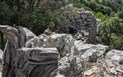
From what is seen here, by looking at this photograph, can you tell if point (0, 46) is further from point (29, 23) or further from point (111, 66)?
point (111, 66)

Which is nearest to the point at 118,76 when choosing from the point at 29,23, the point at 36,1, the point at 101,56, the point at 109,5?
the point at 101,56

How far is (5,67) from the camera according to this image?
8.81 m

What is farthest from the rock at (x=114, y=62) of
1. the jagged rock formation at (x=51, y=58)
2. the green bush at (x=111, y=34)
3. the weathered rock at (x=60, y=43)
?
the green bush at (x=111, y=34)

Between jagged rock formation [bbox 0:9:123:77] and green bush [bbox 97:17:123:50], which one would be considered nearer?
jagged rock formation [bbox 0:9:123:77]

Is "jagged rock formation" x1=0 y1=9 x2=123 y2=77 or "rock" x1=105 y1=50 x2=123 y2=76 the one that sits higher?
"jagged rock formation" x1=0 y1=9 x2=123 y2=77

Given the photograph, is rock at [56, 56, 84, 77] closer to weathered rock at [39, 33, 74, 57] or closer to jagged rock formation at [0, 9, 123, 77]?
jagged rock formation at [0, 9, 123, 77]

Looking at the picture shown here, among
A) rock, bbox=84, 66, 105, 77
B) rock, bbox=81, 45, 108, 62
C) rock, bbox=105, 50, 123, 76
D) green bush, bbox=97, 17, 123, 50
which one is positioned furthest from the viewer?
green bush, bbox=97, 17, 123, 50

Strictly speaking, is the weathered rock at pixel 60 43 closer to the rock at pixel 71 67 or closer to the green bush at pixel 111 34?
the rock at pixel 71 67

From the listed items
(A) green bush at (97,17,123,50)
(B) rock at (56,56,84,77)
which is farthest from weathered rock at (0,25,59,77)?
(A) green bush at (97,17,123,50)

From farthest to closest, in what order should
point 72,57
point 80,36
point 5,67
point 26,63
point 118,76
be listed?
point 80,36 < point 118,76 < point 72,57 < point 5,67 < point 26,63

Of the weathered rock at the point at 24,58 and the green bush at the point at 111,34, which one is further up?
the weathered rock at the point at 24,58

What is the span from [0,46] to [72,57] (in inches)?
317

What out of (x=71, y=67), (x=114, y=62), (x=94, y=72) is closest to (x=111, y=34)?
(x=114, y=62)

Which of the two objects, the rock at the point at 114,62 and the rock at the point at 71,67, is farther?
the rock at the point at 114,62
